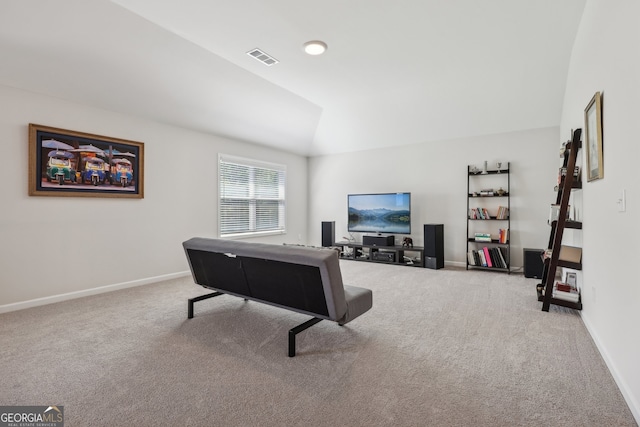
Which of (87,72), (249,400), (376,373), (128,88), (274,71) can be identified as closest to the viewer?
(249,400)

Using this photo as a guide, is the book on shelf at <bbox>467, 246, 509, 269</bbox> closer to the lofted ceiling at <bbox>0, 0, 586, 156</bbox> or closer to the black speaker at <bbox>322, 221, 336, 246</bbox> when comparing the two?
the lofted ceiling at <bbox>0, 0, 586, 156</bbox>

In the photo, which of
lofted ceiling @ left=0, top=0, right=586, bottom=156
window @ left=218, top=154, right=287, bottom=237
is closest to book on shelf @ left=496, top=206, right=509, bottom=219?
lofted ceiling @ left=0, top=0, right=586, bottom=156

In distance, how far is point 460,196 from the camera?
224 inches

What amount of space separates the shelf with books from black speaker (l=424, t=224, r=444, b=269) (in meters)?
0.46

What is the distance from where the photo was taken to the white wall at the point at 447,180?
16.6 ft

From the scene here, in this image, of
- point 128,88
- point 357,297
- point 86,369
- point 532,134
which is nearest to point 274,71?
point 128,88

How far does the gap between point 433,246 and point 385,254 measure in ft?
3.03

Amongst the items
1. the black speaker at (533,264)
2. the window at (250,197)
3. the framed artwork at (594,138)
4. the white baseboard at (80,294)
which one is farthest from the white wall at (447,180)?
the white baseboard at (80,294)

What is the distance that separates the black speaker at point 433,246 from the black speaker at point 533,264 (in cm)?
126

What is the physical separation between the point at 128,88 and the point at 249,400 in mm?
3757

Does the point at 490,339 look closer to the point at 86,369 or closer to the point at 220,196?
the point at 86,369

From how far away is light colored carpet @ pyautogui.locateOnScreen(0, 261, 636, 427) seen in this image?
1.65 meters

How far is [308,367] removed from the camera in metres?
2.11

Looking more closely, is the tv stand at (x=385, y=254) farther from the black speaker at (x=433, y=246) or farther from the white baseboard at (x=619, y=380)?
the white baseboard at (x=619, y=380)
